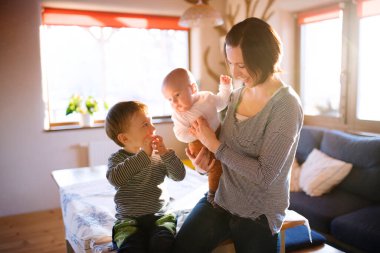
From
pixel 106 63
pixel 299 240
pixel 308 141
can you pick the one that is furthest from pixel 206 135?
pixel 106 63

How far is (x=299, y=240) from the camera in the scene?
1.81m

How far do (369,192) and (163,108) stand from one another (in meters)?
2.60

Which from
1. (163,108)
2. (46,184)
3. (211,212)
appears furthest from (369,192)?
(46,184)

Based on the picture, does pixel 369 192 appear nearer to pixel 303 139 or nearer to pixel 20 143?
pixel 303 139

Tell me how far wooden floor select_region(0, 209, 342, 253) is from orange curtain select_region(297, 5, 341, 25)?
319cm

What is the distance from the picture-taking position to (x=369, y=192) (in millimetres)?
2750

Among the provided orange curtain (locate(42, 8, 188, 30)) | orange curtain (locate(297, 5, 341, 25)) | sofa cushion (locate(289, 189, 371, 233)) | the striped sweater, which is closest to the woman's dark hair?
the striped sweater

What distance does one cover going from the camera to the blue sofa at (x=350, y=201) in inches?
92.2

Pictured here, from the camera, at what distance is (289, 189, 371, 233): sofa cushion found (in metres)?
2.57

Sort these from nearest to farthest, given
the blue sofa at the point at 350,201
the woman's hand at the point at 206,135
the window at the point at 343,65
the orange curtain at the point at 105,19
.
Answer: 1. the woman's hand at the point at 206,135
2. the blue sofa at the point at 350,201
3. the window at the point at 343,65
4. the orange curtain at the point at 105,19

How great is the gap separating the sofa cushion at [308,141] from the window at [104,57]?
1843 millimetres

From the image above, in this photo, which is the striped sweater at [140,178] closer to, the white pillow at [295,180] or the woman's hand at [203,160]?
the woman's hand at [203,160]

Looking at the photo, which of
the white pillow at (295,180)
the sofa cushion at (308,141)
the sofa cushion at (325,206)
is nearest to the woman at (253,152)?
the sofa cushion at (325,206)

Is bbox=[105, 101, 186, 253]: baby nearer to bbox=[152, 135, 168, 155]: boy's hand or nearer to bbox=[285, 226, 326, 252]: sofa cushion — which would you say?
bbox=[152, 135, 168, 155]: boy's hand
